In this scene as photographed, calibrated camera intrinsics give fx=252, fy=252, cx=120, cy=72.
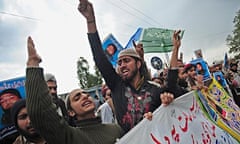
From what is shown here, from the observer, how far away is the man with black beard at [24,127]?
1.71m

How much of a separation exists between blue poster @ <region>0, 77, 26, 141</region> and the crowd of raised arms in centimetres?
48

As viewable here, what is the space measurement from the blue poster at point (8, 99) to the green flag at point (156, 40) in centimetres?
370

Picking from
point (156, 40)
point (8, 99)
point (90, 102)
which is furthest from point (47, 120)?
point (156, 40)

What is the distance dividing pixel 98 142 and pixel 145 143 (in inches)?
12.7

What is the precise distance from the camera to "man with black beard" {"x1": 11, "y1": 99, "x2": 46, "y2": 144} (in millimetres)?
1711

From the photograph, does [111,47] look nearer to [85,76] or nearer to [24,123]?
[24,123]

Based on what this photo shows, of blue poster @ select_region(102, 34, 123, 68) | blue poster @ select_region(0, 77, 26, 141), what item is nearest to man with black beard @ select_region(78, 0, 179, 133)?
blue poster @ select_region(0, 77, 26, 141)

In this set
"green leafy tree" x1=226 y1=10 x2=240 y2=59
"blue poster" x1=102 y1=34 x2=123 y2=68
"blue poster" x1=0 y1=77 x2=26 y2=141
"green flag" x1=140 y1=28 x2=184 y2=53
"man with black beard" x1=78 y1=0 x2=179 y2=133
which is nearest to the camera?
"man with black beard" x1=78 y1=0 x2=179 y2=133

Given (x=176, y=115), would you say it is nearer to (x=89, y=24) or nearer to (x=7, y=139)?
(x=89, y=24)

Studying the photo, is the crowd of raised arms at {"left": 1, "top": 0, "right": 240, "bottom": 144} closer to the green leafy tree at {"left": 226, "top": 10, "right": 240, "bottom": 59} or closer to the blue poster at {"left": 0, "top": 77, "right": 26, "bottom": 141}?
the blue poster at {"left": 0, "top": 77, "right": 26, "bottom": 141}

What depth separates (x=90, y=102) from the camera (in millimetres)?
1801

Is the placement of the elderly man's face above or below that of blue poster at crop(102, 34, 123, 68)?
below

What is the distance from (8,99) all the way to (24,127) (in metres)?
1.09

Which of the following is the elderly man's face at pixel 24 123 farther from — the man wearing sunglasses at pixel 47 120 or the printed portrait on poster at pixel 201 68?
the printed portrait on poster at pixel 201 68
